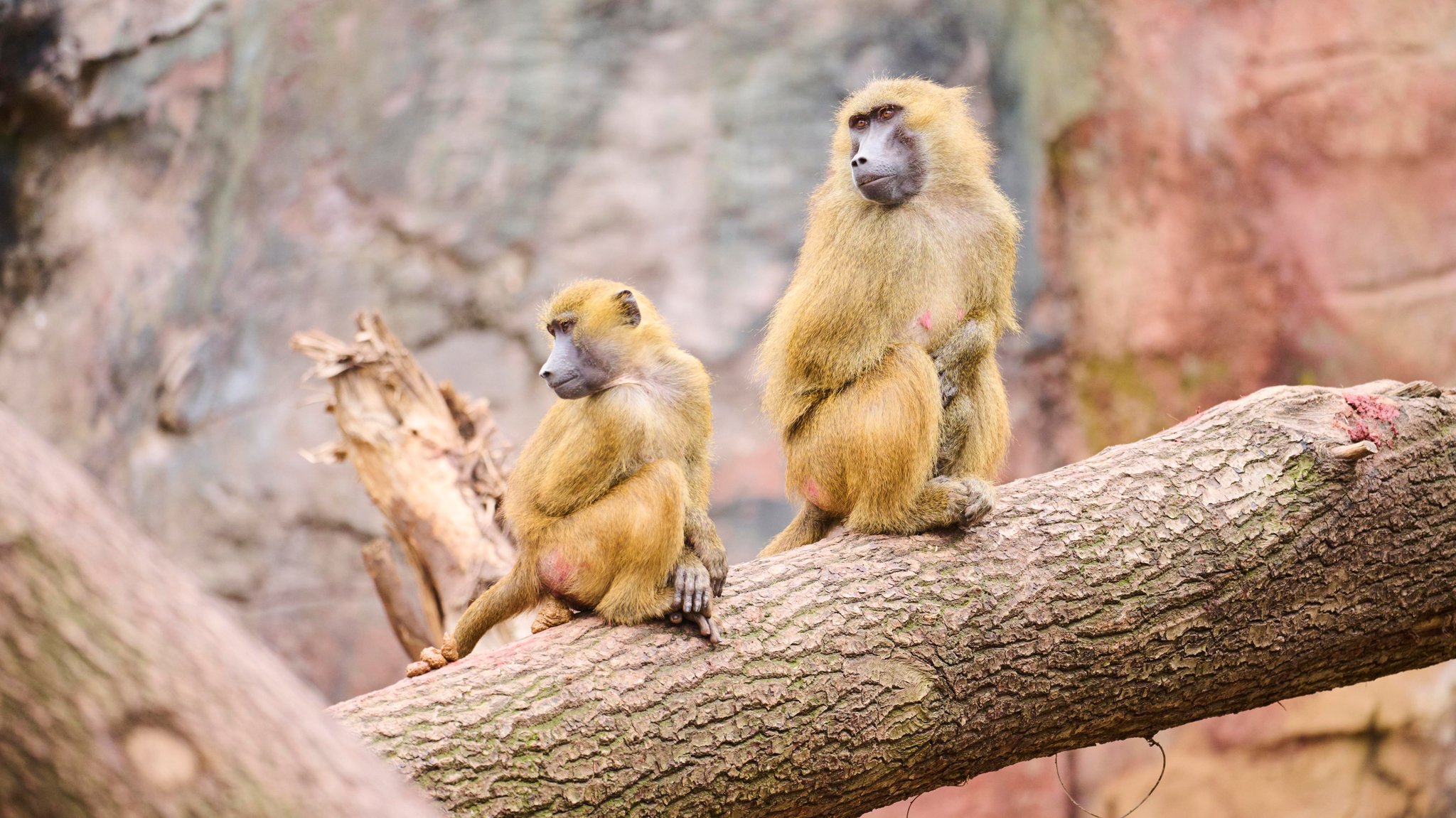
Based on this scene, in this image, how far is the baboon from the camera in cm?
439

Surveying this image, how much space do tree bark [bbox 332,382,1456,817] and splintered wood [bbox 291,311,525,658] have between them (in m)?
1.94

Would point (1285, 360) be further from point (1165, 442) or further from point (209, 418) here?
point (209, 418)

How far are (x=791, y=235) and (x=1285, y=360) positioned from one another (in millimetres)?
3766

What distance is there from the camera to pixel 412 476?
584cm

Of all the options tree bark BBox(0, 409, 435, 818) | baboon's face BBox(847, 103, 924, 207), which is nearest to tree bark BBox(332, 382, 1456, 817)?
baboon's face BBox(847, 103, 924, 207)

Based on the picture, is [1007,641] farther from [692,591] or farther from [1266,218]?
[1266,218]

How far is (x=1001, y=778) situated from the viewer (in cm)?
820

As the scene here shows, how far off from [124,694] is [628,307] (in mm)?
2747

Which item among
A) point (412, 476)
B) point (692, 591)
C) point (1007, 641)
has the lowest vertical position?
point (1007, 641)

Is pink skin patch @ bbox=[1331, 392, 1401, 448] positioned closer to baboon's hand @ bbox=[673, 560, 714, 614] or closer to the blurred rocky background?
baboon's hand @ bbox=[673, 560, 714, 614]

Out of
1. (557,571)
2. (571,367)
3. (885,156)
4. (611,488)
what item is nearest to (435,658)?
(557,571)

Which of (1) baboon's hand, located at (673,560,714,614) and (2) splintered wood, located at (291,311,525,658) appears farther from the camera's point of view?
(2) splintered wood, located at (291,311,525,658)

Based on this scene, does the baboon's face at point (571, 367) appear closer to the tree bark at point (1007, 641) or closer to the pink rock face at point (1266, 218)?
the tree bark at point (1007, 641)

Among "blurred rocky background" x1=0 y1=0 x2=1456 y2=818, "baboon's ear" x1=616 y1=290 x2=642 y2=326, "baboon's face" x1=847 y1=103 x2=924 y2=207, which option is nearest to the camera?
"baboon's ear" x1=616 y1=290 x2=642 y2=326
